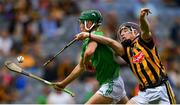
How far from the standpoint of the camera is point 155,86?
1260cm

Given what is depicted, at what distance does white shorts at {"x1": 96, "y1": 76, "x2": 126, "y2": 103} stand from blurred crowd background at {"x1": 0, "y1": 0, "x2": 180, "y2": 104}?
527cm

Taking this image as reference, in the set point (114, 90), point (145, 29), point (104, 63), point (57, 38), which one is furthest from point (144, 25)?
point (57, 38)

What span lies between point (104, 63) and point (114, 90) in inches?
17.0

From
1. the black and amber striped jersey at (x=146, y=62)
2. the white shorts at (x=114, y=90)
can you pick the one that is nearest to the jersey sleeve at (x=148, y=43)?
the black and amber striped jersey at (x=146, y=62)

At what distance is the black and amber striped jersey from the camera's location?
Answer: 493 inches

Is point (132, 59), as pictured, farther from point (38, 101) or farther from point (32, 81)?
point (32, 81)

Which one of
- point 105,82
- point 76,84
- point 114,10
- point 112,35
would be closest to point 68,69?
point 76,84

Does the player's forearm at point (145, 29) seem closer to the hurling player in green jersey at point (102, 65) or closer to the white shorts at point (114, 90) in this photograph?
the hurling player in green jersey at point (102, 65)

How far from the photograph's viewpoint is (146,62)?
12531mm

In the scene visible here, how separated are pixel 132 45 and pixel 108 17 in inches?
366

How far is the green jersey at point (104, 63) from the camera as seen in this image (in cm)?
1282

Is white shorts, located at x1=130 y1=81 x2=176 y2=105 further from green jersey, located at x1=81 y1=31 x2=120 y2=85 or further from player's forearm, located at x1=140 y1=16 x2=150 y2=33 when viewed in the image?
player's forearm, located at x1=140 y1=16 x2=150 y2=33

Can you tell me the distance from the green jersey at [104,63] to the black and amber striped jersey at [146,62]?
358 millimetres

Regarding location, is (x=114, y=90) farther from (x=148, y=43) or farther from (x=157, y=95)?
(x=148, y=43)
